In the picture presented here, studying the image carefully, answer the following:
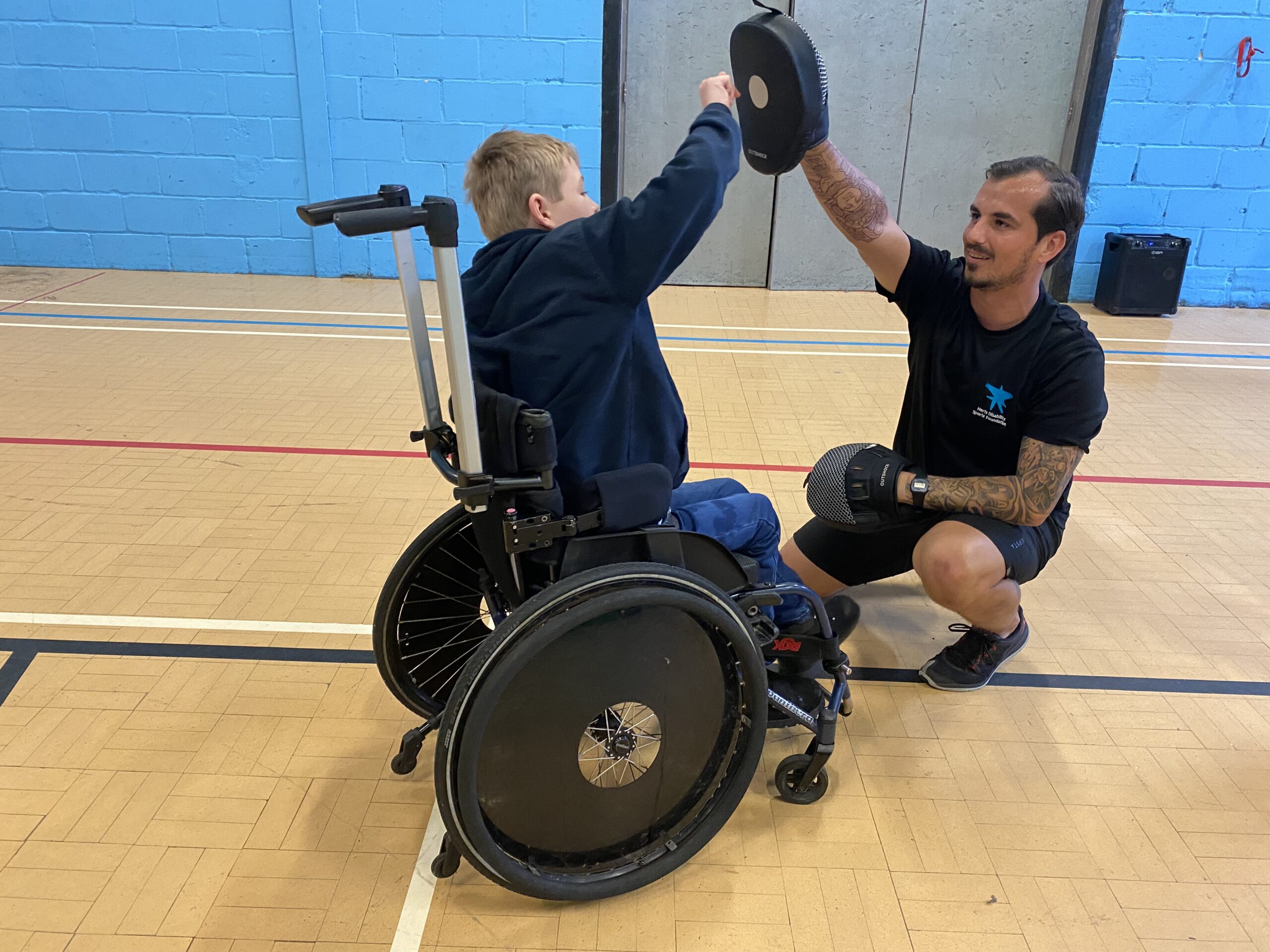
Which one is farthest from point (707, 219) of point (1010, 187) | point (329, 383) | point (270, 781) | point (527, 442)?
point (329, 383)

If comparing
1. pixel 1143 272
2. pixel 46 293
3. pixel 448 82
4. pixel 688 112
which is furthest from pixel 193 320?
pixel 1143 272

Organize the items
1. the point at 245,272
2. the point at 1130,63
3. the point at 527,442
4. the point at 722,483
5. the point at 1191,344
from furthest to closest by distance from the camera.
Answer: the point at 245,272
the point at 1130,63
the point at 1191,344
the point at 722,483
the point at 527,442

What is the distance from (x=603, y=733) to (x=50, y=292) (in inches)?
201

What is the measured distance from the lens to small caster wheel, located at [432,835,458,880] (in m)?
1.43

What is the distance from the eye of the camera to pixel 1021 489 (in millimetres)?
1825

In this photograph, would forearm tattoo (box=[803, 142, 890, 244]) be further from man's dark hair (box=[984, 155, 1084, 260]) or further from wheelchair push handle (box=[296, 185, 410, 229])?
wheelchair push handle (box=[296, 185, 410, 229])

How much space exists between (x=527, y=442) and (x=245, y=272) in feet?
16.9

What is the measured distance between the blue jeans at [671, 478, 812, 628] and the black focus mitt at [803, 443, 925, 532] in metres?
0.27

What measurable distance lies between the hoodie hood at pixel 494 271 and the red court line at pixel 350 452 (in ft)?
5.70

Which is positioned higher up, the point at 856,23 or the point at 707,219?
the point at 856,23

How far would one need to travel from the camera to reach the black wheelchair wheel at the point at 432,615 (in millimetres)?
1565

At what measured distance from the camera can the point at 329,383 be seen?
3.77m

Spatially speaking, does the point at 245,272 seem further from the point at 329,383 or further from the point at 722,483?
the point at 722,483

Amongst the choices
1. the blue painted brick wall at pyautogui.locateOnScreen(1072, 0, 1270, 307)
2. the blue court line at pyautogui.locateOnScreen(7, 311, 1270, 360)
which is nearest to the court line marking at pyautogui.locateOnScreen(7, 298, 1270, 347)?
the blue court line at pyautogui.locateOnScreen(7, 311, 1270, 360)
